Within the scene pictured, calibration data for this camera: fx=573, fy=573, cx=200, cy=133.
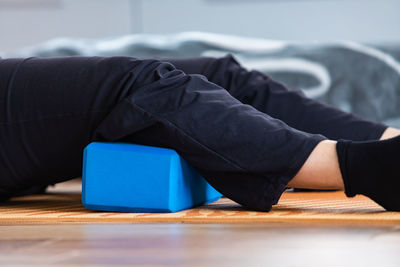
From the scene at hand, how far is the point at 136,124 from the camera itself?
1.00m

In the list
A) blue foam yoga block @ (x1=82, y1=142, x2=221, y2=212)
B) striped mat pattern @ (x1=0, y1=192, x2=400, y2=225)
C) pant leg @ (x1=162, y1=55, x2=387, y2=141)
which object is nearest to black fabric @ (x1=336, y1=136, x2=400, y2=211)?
striped mat pattern @ (x1=0, y1=192, x2=400, y2=225)

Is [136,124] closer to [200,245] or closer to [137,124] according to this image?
[137,124]

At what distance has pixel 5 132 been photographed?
41.9 inches

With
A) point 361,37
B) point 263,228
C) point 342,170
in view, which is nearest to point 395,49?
point 361,37

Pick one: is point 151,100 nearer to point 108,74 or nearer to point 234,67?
point 108,74

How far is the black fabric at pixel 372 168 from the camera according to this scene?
886 millimetres

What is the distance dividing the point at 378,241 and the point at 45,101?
2.08ft

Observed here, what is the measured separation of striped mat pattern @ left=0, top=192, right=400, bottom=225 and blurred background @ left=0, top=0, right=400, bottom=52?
185 centimetres

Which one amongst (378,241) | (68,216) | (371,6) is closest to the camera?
(378,241)

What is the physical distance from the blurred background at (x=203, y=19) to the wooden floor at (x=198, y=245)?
7.26ft

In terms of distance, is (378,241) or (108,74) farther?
(108,74)

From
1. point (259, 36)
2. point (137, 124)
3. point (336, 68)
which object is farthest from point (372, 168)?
point (259, 36)

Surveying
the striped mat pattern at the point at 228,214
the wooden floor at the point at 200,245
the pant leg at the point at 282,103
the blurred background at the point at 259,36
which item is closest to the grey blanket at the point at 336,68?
the blurred background at the point at 259,36

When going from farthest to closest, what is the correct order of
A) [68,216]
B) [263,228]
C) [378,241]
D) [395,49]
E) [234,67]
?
1. [395,49]
2. [234,67]
3. [68,216]
4. [263,228]
5. [378,241]
